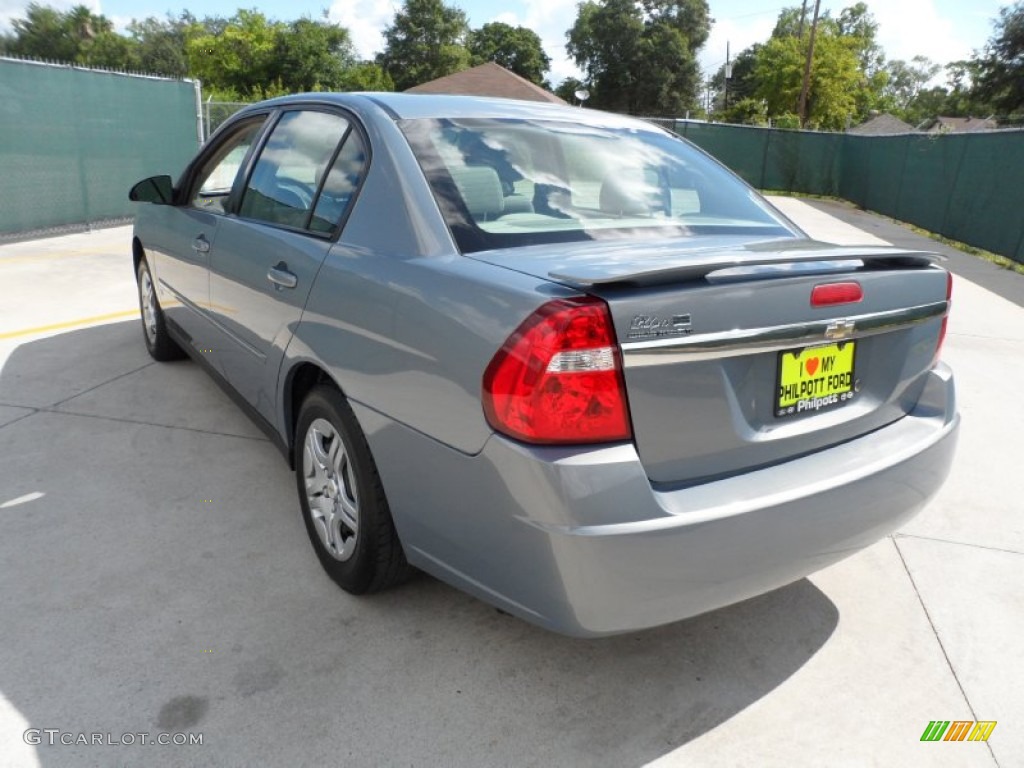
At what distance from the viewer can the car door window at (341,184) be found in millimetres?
2705

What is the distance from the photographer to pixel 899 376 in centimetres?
245

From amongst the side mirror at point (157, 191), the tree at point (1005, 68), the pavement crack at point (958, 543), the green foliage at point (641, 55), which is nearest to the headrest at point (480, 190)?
the pavement crack at point (958, 543)

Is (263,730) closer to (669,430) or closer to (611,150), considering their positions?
(669,430)

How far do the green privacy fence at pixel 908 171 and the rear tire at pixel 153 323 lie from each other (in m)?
12.1

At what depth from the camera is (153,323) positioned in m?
5.20

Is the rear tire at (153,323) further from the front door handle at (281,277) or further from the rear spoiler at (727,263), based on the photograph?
the rear spoiler at (727,263)

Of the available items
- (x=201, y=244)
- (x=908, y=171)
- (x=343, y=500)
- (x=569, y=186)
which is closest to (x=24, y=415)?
(x=201, y=244)

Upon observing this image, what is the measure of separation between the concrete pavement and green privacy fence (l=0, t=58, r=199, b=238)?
8008 millimetres

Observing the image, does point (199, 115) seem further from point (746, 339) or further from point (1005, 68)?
point (1005, 68)

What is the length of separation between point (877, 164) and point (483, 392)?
22.3m

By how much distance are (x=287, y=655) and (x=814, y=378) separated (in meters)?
1.76

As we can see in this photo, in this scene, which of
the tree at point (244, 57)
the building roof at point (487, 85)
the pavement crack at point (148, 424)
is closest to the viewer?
the pavement crack at point (148, 424)

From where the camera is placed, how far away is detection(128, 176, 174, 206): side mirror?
4.36 metres

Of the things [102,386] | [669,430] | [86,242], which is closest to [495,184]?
[669,430]
